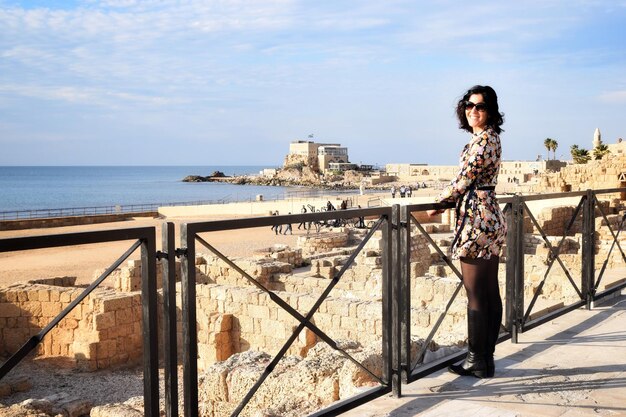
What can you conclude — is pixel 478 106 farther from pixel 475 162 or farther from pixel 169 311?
pixel 169 311

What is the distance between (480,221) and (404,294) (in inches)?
26.9

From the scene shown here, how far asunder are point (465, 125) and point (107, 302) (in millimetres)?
7896

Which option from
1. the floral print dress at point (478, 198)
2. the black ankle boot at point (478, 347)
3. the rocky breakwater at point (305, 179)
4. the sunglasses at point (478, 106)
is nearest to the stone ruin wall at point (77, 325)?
the black ankle boot at point (478, 347)

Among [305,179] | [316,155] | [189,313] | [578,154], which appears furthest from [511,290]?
[316,155]

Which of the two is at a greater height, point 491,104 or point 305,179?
point 491,104

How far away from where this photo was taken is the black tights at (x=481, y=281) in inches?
155

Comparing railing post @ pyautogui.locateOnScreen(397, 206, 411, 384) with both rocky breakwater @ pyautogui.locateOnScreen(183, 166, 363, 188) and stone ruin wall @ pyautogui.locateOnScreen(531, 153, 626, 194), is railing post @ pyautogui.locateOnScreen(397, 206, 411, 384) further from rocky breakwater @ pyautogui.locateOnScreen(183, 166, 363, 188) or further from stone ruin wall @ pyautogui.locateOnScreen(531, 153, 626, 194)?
rocky breakwater @ pyautogui.locateOnScreen(183, 166, 363, 188)

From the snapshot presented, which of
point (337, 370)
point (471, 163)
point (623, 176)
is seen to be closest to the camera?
point (471, 163)

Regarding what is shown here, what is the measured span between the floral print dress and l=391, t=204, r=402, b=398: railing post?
39 centimetres

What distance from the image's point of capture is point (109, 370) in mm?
10086

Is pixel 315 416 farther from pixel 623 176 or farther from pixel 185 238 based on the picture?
pixel 623 176

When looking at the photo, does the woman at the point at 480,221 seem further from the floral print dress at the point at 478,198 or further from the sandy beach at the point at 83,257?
the sandy beach at the point at 83,257

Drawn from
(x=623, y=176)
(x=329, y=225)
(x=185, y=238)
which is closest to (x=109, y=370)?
(x=185, y=238)

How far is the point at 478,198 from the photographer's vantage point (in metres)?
3.86
